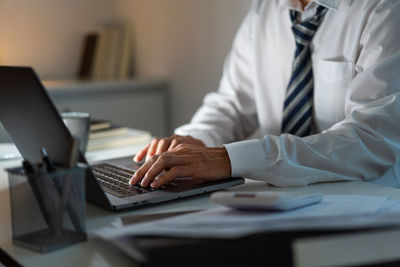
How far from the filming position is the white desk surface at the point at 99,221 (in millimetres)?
620

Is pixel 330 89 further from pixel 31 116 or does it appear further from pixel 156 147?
pixel 31 116

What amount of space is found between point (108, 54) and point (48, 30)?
401 millimetres

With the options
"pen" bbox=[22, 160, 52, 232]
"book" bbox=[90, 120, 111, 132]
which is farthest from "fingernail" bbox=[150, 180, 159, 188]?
"book" bbox=[90, 120, 111, 132]

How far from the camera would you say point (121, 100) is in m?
2.77

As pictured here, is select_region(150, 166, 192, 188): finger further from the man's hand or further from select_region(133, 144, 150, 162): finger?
select_region(133, 144, 150, 162): finger

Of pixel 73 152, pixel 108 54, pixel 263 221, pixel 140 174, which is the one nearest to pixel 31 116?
pixel 73 152

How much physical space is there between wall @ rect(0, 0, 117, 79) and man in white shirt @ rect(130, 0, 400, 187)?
1709 millimetres

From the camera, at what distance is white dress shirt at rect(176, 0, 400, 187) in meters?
1.00

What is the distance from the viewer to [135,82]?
2771 mm

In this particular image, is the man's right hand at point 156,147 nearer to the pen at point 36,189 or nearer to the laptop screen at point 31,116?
the laptop screen at point 31,116

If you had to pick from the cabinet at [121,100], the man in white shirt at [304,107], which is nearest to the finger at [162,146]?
the man in white shirt at [304,107]

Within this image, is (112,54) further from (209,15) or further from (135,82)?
(209,15)

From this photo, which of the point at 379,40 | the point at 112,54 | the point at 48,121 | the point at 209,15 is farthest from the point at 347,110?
the point at 112,54

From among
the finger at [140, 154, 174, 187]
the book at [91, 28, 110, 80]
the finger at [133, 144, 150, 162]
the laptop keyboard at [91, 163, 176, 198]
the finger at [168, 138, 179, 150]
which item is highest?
the finger at [140, 154, 174, 187]
